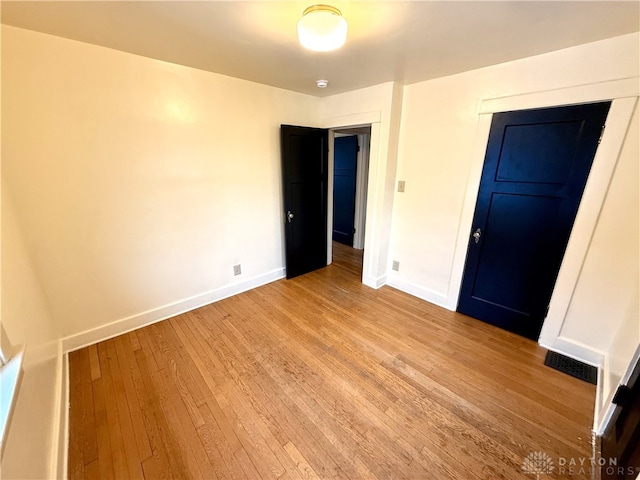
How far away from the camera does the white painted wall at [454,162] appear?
174cm

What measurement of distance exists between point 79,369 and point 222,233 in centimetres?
156

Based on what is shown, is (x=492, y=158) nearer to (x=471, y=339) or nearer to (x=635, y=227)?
(x=635, y=227)

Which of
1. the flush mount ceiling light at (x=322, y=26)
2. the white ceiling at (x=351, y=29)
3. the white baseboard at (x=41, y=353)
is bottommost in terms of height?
the white baseboard at (x=41, y=353)

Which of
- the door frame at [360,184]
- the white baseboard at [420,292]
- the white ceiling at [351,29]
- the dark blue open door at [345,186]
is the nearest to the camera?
the white ceiling at [351,29]

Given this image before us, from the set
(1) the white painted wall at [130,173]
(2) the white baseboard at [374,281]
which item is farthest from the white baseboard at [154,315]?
(2) the white baseboard at [374,281]

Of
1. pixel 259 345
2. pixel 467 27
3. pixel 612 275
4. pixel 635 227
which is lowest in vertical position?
pixel 259 345

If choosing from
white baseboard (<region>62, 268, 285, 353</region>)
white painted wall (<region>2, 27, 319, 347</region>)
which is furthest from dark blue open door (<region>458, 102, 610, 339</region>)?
white baseboard (<region>62, 268, 285, 353</region>)

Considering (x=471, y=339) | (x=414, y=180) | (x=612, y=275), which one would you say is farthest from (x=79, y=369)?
(x=612, y=275)

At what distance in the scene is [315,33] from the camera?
53.3 inches

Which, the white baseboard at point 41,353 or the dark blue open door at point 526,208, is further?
the dark blue open door at point 526,208

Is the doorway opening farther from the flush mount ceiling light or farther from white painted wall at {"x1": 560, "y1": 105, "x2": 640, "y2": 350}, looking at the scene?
the flush mount ceiling light

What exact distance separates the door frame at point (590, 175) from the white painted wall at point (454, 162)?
4 cm

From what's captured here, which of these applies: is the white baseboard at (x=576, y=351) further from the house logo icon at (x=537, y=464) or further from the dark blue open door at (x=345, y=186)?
the dark blue open door at (x=345, y=186)

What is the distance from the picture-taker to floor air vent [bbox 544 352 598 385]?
193cm
